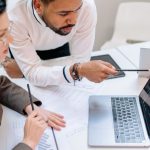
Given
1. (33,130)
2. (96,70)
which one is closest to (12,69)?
(96,70)

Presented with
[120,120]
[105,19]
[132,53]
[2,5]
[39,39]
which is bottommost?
[105,19]

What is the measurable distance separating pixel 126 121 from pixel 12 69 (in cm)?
64

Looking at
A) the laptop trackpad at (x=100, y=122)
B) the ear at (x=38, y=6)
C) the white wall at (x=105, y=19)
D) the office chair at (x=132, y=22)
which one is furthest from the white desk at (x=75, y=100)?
the white wall at (x=105, y=19)

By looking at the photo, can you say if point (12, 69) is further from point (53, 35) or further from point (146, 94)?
point (146, 94)

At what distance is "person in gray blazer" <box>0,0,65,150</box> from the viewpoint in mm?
961

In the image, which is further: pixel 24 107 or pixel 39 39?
pixel 39 39

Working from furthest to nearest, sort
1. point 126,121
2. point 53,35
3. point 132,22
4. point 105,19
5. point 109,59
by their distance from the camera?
point 105,19, point 132,22, point 109,59, point 53,35, point 126,121

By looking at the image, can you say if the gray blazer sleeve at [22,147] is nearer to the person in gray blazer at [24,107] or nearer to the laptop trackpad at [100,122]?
the person in gray blazer at [24,107]

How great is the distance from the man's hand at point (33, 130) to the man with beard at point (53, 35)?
0.30 metres

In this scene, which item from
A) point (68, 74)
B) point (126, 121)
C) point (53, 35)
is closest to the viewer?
point (126, 121)

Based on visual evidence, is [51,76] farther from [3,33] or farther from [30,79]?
[3,33]

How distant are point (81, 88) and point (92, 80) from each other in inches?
Result: 2.7

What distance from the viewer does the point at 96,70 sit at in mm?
1231

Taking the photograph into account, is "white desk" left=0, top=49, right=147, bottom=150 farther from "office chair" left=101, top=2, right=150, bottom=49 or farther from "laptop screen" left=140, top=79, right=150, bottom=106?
"office chair" left=101, top=2, right=150, bottom=49
